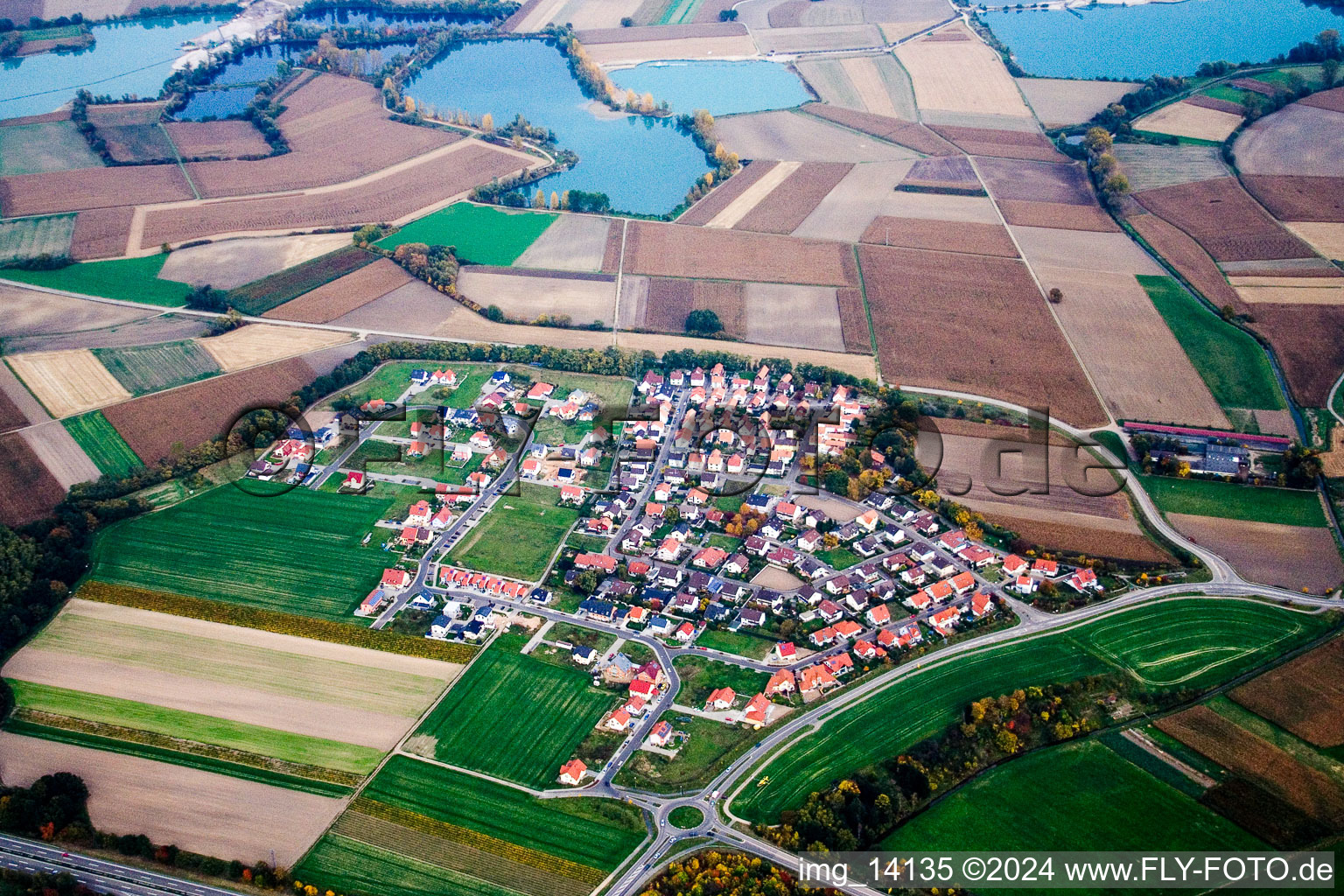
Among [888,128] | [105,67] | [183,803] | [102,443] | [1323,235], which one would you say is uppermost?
[888,128]

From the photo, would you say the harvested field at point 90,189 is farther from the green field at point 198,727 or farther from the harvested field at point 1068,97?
the harvested field at point 1068,97

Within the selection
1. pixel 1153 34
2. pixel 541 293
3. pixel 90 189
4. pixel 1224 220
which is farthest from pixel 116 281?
pixel 1153 34

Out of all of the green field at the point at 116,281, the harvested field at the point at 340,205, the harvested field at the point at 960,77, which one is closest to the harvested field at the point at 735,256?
the harvested field at the point at 340,205

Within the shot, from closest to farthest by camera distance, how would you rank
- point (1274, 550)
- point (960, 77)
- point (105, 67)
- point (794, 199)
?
point (1274, 550) < point (794, 199) < point (960, 77) < point (105, 67)

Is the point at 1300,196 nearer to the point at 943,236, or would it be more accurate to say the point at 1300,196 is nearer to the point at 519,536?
the point at 943,236

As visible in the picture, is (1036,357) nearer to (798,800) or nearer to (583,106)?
(798,800)

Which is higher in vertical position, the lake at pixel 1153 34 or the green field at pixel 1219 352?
the lake at pixel 1153 34

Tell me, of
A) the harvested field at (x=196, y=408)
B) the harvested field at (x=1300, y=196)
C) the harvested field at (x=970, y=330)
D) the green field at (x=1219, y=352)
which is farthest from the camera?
the harvested field at (x=1300, y=196)
